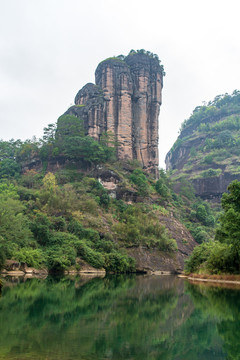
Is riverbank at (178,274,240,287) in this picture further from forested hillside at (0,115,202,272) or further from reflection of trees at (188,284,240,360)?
forested hillside at (0,115,202,272)

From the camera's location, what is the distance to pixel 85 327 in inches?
417

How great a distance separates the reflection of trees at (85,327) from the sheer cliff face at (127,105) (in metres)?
58.6

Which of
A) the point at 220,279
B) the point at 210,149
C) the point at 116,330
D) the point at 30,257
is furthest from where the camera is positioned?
the point at 210,149

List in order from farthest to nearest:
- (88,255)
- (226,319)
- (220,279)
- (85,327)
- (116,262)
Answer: (116,262)
(88,255)
(220,279)
(226,319)
(85,327)

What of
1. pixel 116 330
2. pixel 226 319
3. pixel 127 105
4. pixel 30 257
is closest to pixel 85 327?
pixel 116 330

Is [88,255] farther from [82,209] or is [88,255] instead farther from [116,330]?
[116,330]

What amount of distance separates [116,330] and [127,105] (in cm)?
6847

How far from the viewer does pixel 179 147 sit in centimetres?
12631

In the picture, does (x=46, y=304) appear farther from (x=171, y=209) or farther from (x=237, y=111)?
(x=237, y=111)

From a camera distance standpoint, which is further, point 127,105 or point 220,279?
point 127,105

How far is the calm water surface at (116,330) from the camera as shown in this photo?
312 inches

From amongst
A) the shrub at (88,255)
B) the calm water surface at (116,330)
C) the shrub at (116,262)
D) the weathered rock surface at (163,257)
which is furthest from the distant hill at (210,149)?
the calm water surface at (116,330)

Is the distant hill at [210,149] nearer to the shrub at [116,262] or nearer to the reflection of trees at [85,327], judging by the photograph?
the shrub at [116,262]

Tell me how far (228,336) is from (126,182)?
54.5 m
